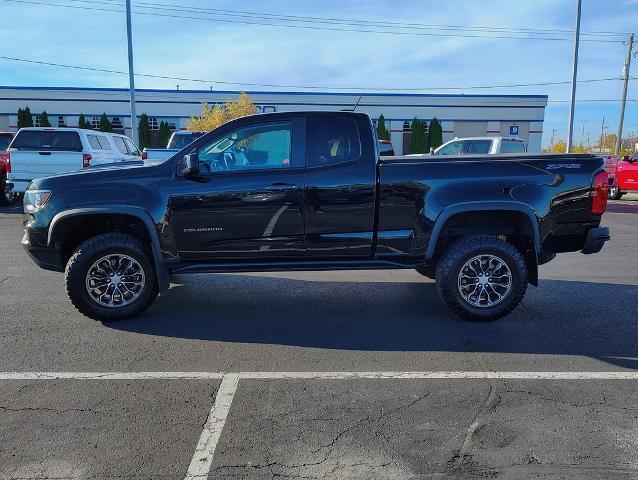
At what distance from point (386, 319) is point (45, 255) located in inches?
138

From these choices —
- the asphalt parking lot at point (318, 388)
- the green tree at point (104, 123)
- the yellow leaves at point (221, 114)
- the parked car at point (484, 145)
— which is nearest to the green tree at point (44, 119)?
the green tree at point (104, 123)

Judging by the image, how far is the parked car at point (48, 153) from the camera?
12.8 metres

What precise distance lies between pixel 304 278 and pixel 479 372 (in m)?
3.47

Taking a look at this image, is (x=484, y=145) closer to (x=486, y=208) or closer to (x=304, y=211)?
(x=486, y=208)

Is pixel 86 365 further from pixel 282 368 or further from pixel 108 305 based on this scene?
pixel 282 368

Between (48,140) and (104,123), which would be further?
(104,123)

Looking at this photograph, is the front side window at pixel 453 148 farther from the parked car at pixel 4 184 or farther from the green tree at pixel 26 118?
the green tree at pixel 26 118

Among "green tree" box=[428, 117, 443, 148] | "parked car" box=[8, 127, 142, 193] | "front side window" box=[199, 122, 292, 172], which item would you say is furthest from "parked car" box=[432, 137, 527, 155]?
"green tree" box=[428, 117, 443, 148]

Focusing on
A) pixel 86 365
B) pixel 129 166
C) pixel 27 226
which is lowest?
pixel 86 365

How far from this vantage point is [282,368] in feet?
13.7

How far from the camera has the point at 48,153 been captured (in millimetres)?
12852

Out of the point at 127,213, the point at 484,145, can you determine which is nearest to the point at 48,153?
the point at 127,213

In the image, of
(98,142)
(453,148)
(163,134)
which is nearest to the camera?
(98,142)

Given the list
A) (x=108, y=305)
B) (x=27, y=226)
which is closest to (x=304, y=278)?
(x=108, y=305)
